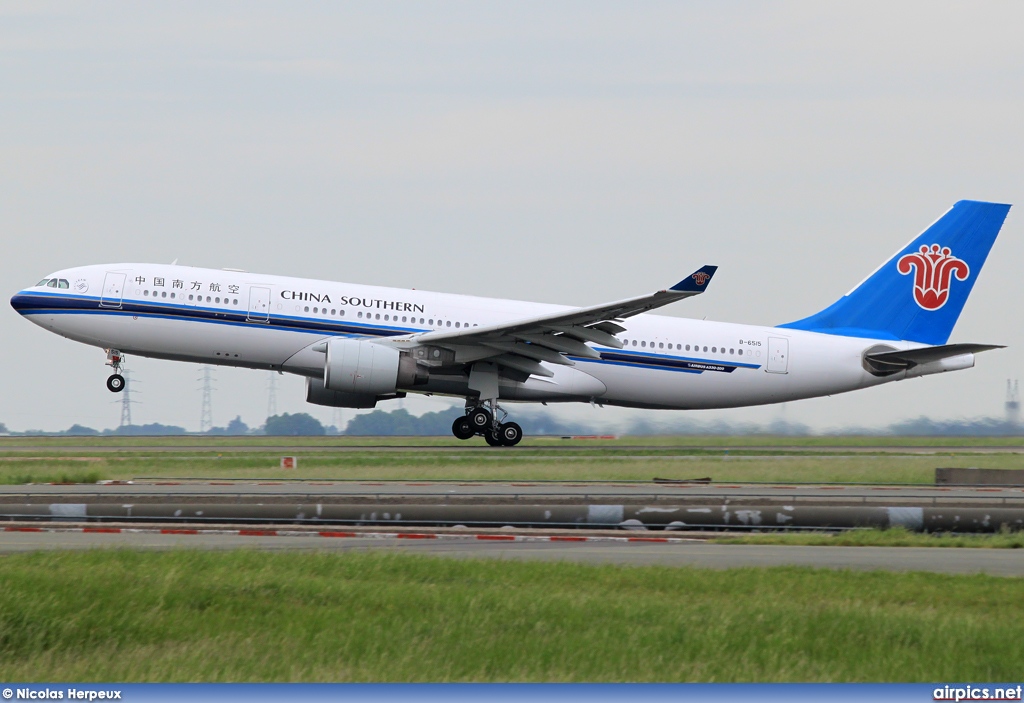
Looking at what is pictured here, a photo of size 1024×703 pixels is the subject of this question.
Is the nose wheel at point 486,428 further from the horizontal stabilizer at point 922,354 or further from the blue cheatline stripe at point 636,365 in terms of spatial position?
the horizontal stabilizer at point 922,354

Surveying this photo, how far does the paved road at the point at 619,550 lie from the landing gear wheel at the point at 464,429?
17186mm

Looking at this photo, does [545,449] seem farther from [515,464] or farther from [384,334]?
[515,464]

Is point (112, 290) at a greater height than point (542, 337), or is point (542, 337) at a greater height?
point (112, 290)

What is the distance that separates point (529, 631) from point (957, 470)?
18.0m

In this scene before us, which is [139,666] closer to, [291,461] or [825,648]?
[825,648]

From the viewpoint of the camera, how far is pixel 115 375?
3158cm

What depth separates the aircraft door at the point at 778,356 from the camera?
34.3 meters

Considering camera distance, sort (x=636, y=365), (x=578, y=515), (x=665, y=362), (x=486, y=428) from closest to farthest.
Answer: (x=578, y=515) < (x=486, y=428) < (x=636, y=365) < (x=665, y=362)

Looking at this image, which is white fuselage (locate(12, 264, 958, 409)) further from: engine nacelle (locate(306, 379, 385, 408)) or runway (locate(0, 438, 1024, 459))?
runway (locate(0, 438, 1024, 459))

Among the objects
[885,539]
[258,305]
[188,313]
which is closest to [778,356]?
[258,305]

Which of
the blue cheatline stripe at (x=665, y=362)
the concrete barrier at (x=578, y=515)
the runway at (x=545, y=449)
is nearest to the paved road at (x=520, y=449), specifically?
the runway at (x=545, y=449)

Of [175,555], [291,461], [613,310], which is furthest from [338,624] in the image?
[613,310]

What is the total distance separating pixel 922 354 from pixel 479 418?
43.5ft

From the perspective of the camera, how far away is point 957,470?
965 inches
